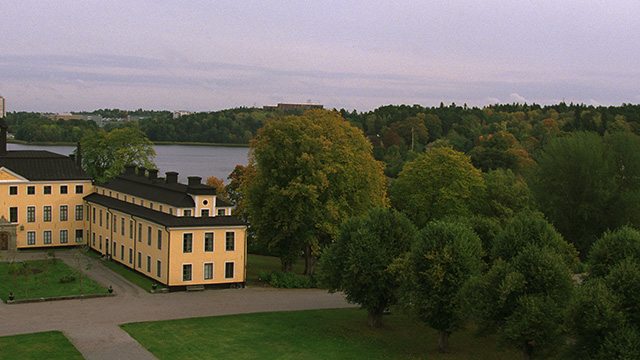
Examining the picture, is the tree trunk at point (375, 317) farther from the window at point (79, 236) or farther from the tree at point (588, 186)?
the window at point (79, 236)

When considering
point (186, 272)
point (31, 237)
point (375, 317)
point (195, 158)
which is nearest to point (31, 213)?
point (31, 237)

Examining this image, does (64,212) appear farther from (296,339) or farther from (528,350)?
(528,350)

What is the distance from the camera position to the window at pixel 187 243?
41344 mm

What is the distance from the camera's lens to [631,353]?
72.6 ft

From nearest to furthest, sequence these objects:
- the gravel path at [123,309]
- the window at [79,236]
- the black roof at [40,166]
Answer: the gravel path at [123,309] → the black roof at [40,166] → the window at [79,236]

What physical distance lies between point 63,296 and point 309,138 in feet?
63.5

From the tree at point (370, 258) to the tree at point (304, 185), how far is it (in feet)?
32.1

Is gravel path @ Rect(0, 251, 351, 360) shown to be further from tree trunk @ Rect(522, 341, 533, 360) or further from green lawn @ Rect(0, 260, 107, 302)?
tree trunk @ Rect(522, 341, 533, 360)

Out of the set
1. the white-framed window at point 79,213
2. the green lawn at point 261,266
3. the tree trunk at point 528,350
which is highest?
the white-framed window at point 79,213

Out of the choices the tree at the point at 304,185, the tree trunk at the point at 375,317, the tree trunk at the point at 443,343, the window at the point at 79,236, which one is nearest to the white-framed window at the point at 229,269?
the tree at the point at 304,185

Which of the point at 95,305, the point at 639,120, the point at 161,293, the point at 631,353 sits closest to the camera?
the point at 631,353

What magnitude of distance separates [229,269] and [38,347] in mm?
15807

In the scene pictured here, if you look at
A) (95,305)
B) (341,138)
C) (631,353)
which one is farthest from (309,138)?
(631,353)

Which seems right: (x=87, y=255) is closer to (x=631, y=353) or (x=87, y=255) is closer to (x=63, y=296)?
(x=63, y=296)
